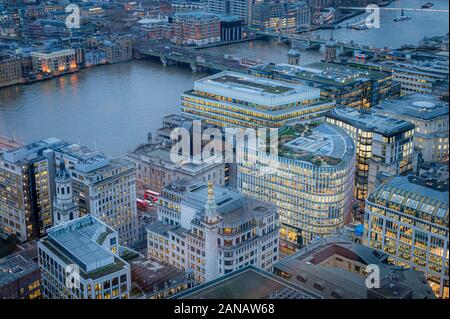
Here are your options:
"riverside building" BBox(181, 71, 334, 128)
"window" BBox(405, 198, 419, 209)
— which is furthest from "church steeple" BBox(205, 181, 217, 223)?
"riverside building" BBox(181, 71, 334, 128)

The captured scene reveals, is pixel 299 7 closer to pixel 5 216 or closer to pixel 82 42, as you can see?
pixel 82 42

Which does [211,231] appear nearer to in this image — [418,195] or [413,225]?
[413,225]

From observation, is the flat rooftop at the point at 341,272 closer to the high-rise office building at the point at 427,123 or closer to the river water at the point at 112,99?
the high-rise office building at the point at 427,123

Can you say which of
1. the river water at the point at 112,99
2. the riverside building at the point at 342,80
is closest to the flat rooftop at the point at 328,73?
the riverside building at the point at 342,80

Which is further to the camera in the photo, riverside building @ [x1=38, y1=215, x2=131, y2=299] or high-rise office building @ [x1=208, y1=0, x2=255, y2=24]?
high-rise office building @ [x1=208, y1=0, x2=255, y2=24]

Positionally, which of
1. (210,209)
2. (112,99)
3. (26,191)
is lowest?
(112,99)

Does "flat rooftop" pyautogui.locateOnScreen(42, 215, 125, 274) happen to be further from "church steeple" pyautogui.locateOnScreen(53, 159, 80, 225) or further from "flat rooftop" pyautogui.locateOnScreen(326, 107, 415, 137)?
"flat rooftop" pyautogui.locateOnScreen(326, 107, 415, 137)

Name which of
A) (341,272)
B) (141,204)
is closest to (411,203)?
A: (341,272)

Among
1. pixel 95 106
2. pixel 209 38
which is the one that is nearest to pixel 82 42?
pixel 209 38
